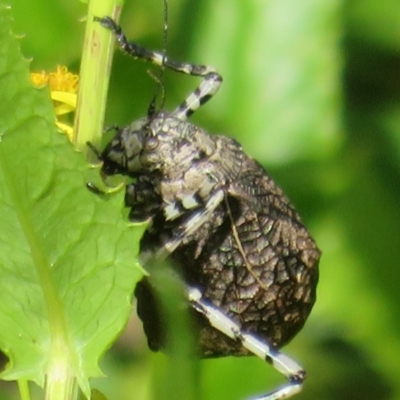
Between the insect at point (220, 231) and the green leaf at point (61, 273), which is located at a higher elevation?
the insect at point (220, 231)

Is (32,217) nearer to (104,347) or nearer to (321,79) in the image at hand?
(104,347)

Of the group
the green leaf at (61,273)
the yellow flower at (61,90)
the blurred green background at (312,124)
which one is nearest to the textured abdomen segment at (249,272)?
the blurred green background at (312,124)

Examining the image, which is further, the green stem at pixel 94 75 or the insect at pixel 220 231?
the insect at pixel 220 231

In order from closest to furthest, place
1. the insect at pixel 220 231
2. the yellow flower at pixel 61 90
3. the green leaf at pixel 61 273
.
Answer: the green leaf at pixel 61 273
the yellow flower at pixel 61 90
the insect at pixel 220 231

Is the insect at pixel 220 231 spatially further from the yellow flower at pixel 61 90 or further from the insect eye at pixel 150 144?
the yellow flower at pixel 61 90

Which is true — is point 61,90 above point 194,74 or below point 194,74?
below

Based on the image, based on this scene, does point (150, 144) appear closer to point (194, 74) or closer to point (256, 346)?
point (194, 74)

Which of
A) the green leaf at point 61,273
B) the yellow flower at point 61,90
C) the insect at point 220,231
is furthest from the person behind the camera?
the insect at point 220,231

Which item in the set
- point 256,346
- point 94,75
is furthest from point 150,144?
A: point 94,75
